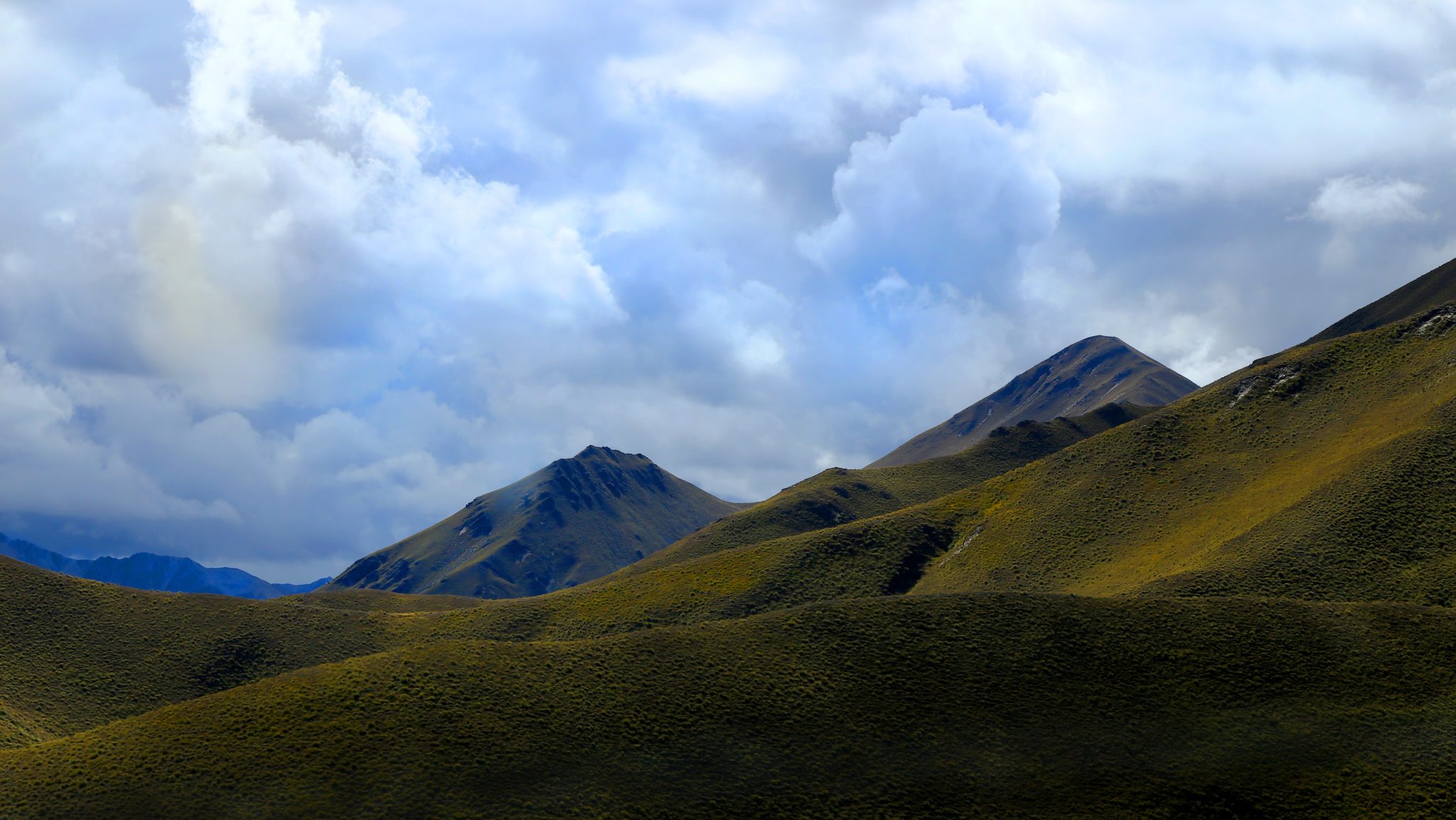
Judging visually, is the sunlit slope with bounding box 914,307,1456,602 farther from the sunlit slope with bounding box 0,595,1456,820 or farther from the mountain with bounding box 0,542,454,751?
the mountain with bounding box 0,542,454,751

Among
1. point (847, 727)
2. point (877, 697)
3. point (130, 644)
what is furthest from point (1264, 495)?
point (130, 644)

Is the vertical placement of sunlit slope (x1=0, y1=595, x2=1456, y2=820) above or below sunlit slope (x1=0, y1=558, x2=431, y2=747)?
below

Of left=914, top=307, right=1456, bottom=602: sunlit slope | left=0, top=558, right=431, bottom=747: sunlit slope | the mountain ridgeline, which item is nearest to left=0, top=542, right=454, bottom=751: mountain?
left=0, top=558, right=431, bottom=747: sunlit slope

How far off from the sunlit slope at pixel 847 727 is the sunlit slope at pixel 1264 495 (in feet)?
65.0

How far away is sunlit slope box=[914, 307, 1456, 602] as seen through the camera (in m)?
103

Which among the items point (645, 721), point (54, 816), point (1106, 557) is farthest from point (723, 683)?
point (1106, 557)

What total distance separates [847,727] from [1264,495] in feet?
271

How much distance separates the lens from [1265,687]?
75.9 metres

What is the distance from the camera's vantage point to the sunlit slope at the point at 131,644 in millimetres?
102000

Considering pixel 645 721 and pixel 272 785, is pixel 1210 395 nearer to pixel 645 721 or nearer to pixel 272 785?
pixel 645 721

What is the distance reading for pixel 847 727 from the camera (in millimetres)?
71562

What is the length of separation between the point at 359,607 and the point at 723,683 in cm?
13610

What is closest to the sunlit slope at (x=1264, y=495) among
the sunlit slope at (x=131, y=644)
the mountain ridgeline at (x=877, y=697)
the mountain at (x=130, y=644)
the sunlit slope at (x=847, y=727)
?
the mountain ridgeline at (x=877, y=697)

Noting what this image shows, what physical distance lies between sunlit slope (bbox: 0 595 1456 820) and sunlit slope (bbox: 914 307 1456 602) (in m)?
19.8
